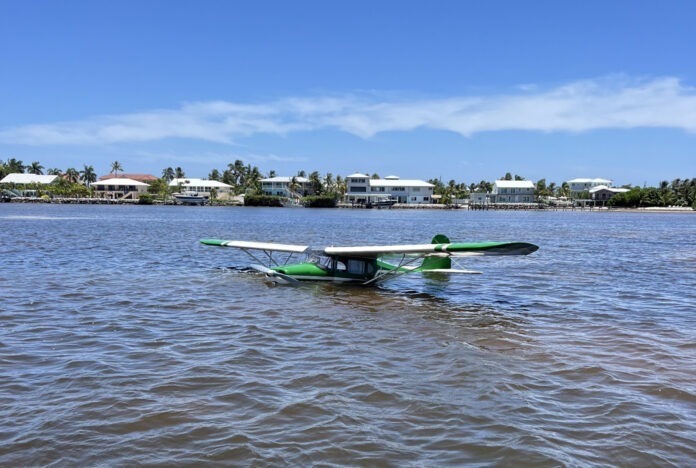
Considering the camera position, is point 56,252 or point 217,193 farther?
point 217,193

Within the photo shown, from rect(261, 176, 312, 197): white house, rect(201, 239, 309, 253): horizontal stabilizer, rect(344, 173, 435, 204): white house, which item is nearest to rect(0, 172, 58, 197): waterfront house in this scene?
rect(261, 176, 312, 197): white house

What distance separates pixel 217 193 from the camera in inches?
7436

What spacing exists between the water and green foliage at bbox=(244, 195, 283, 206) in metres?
155

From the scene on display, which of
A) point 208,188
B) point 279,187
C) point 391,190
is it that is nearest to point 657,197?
point 391,190

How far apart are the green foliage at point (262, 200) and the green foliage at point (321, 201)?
983 cm

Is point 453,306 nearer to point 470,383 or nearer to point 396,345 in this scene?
point 396,345

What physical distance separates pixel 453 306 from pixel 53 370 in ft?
42.1

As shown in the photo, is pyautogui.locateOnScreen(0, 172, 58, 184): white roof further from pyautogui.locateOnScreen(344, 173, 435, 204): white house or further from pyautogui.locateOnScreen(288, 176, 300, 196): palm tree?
pyautogui.locateOnScreen(344, 173, 435, 204): white house

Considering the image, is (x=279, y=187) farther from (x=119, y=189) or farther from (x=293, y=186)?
(x=119, y=189)

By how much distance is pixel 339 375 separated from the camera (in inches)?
433

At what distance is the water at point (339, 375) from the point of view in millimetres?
7859

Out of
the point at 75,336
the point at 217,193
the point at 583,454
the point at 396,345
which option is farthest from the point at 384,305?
the point at 217,193

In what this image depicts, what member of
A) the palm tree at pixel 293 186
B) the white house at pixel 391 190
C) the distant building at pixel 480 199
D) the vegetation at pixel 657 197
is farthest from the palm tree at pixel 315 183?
the vegetation at pixel 657 197

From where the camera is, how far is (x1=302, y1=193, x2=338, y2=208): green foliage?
178 m
